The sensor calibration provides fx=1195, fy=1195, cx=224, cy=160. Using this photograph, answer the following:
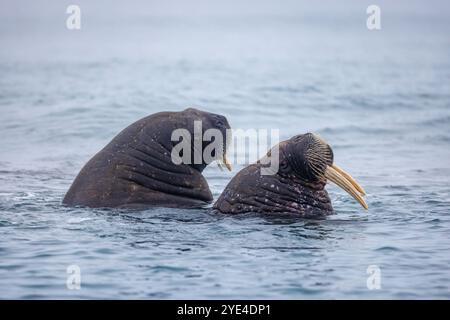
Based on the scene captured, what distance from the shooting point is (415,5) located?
271 ft

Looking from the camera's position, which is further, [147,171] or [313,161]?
[147,171]

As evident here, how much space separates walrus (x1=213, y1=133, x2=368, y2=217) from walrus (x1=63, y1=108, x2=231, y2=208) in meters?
0.94

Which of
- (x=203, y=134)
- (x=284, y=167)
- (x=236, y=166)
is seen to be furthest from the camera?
(x=236, y=166)

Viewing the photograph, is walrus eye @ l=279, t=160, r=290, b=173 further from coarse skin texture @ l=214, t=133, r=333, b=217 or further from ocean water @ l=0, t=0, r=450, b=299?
ocean water @ l=0, t=0, r=450, b=299

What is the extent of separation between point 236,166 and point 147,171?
6.18m

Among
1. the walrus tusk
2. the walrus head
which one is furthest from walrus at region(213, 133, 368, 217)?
the walrus head

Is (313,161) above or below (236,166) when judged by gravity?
above

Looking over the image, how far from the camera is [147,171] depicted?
13711 mm

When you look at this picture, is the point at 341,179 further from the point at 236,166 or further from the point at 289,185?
the point at 236,166

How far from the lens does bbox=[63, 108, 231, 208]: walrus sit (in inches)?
533

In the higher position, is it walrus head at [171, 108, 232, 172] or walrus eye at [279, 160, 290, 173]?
walrus head at [171, 108, 232, 172]

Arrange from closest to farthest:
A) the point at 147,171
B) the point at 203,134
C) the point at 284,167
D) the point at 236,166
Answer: the point at 284,167 → the point at 147,171 → the point at 203,134 → the point at 236,166

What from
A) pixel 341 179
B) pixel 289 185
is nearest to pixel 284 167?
pixel 289 185

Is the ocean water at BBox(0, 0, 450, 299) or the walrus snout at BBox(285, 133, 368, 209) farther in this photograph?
the walrus snout at BBox(285, 133, 368, 209)
